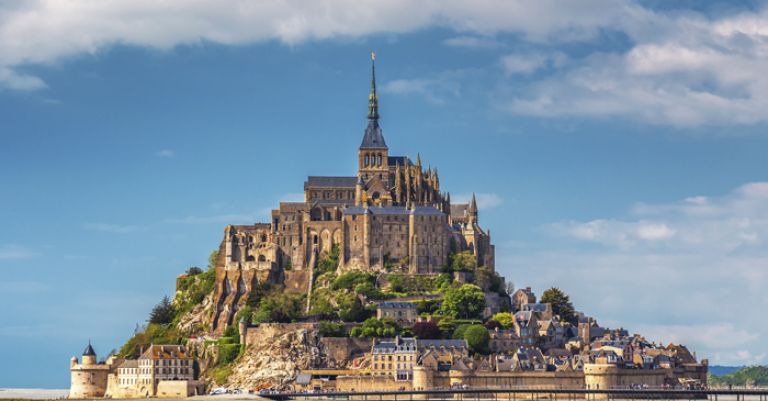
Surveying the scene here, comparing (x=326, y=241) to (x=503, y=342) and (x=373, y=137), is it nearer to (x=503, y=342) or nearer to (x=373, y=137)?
(x=373, y=137)

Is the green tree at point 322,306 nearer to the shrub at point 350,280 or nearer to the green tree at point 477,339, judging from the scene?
the shrub at point 350,280

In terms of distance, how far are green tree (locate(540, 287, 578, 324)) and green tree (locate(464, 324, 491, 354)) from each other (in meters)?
14.8

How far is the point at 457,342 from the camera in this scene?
110 meters

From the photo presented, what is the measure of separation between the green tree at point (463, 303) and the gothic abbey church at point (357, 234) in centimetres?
535

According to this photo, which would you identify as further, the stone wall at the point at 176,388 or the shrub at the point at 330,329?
the shrub at the point at 330,329

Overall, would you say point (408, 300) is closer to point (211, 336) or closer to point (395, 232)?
point (395, 232)

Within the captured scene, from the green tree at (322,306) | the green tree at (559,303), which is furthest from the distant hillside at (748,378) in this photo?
the green tree at (322,306)

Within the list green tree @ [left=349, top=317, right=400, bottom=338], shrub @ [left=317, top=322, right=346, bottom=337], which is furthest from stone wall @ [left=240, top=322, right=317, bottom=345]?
green tree @ [left=349, top=317, right=400, bottom=338]

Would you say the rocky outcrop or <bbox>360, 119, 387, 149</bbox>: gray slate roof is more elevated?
<bbox>360, 119, 387, 149</bbox>: gray slate roof

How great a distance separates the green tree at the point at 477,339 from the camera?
110625mm

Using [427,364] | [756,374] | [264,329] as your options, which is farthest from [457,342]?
[756,374]

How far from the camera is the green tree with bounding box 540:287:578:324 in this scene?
124938 mm

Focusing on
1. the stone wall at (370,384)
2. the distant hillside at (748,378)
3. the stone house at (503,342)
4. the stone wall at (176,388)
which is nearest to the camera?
the stone wall at (370,384)

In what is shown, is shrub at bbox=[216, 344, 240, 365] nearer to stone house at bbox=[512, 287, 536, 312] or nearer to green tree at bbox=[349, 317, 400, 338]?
green tree at bbox=[349, 317, 400, 338]
